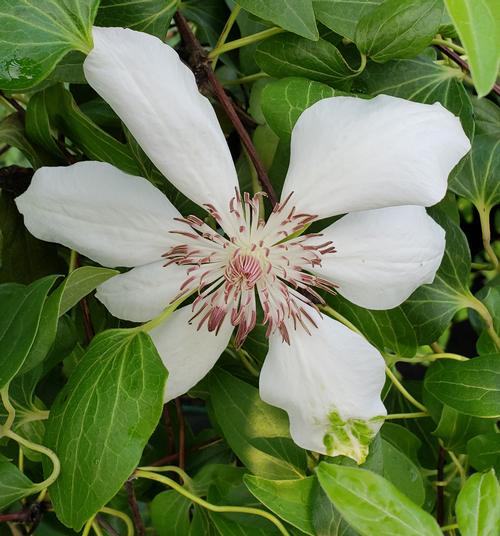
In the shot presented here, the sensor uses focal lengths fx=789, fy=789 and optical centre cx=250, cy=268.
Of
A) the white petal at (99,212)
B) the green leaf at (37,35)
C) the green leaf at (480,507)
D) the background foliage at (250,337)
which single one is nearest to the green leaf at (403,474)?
the background foliage at (250,337)

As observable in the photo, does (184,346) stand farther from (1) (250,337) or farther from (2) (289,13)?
(2) (289,13)

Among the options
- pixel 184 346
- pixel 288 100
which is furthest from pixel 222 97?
pixel 184 346

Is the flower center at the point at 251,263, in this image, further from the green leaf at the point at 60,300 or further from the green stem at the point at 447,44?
the green stem at the point at 447,44

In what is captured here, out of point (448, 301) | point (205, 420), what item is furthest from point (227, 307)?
point (205, 420)

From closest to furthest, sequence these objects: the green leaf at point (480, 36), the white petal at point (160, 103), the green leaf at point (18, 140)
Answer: the green leaf at point (480, 36) < the white petal at point (160, 103) < the green leaf at point (18, 140)

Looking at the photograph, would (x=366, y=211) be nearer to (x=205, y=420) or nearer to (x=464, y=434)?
(x=464, y=434)

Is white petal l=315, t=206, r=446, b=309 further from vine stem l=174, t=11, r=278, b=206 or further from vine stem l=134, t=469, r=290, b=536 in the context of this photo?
vine stem l=134, t=469, r=290, b=536

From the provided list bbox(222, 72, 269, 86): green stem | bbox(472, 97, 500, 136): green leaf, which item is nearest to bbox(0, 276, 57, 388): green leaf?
bbox(222, 72, 269, 86): green stem
